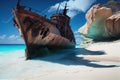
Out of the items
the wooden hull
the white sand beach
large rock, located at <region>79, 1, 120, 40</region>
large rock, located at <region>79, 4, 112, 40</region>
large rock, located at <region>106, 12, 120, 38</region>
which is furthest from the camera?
large rock, located at <region>79, 4, 112, 40</region>

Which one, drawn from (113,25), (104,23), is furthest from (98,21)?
(113,25)

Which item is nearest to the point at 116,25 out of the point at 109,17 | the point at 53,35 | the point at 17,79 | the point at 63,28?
the point at 109,17

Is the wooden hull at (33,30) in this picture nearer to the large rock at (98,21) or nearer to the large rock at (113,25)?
the large rock at (113,25)

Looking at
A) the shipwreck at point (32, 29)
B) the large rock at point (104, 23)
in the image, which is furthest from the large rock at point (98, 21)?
the shipwreck at point (32, 29)

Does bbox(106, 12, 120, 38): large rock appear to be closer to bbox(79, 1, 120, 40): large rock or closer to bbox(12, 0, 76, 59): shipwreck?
bbox(79, 1, 120, 40): large rock

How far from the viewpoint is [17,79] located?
5.50 metres

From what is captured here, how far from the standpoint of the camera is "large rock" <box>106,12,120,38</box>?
21.2m

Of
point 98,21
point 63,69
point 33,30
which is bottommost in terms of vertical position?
point 63,69

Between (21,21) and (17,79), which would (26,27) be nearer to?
(21,21)

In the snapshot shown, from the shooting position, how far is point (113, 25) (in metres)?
21.7

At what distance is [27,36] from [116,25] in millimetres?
13250

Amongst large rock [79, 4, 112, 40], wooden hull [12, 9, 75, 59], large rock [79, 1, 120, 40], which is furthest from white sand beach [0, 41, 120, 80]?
large rock [79, 4, 112, 40]

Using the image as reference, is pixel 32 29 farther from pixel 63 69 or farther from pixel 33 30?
pixel 63 69

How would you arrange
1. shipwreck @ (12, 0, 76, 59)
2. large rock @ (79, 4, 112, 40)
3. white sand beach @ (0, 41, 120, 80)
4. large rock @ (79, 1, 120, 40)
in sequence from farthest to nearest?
large rock @ (79, 4, 112, 40) → large rock @ (79, 1, 120, 40) → shipwreck @ (12, 0, 76, 59) → white sand beach @ (0, 41, 120, 80)
